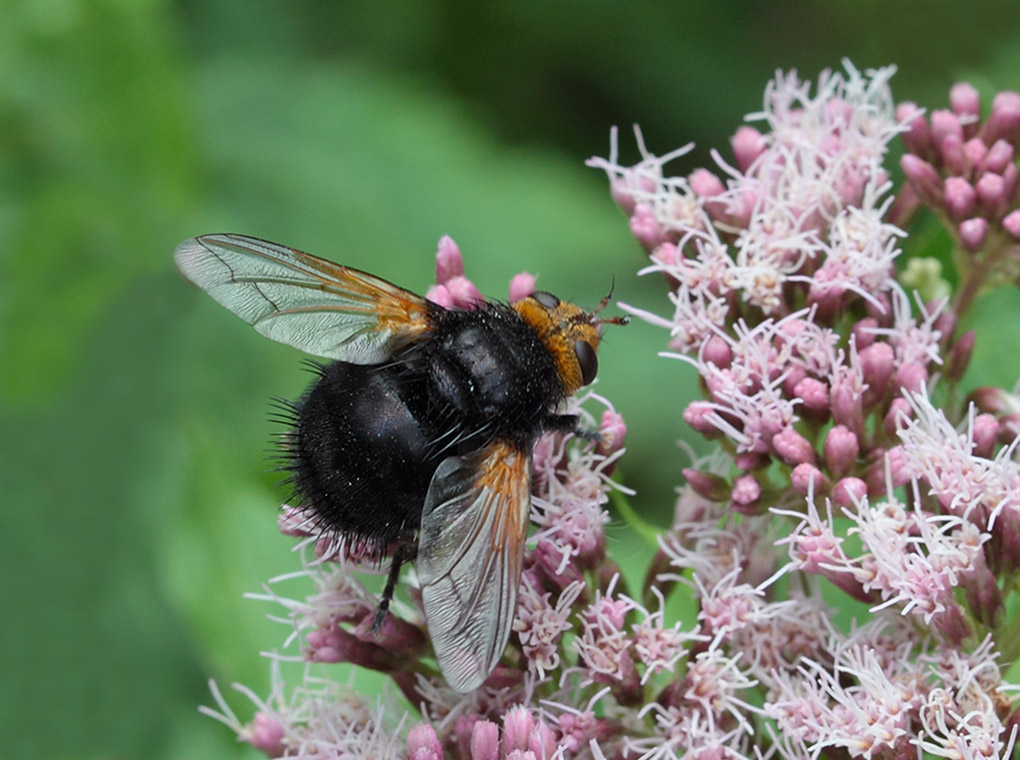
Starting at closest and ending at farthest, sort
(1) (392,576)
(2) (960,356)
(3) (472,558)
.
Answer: (3) (472,558)
(1) (392,576)
(2) (960,356)

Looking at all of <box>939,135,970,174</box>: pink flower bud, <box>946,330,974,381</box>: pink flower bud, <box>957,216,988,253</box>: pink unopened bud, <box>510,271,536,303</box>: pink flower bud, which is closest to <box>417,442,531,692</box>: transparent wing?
<box>510,271,536,303</box>: pink flower bud

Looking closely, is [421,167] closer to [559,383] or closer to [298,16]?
[298,16]

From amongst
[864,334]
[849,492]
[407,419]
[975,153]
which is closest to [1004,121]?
Result: [975,153]

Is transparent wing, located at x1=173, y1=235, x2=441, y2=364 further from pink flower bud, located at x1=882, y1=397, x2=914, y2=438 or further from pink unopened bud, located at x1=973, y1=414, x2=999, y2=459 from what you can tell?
pink unopened bud, located at x1=973, y1=414, x2=999, y2=459

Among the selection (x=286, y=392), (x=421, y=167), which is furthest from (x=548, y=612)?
(x=421, y=167)

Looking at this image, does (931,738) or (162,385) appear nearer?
Answer: (931,738)

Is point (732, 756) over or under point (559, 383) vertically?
under

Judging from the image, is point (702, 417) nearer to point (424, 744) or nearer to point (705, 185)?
point (705, 185)
